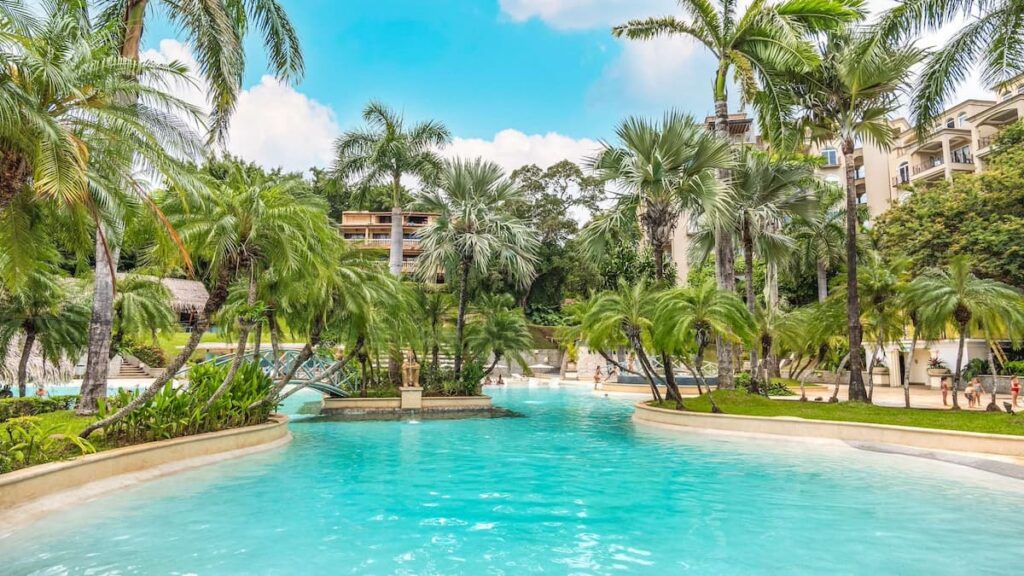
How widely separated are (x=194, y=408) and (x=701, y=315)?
12071 mm

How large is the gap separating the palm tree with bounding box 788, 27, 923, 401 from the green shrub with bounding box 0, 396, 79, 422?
2046 centimetres

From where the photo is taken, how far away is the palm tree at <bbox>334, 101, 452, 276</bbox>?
2288 centimetres

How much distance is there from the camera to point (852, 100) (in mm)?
16234

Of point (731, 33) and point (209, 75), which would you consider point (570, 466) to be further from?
point (731, 33)

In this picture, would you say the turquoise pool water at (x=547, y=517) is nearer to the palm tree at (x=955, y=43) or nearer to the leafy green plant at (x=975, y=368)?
the palm tree at (x=955, y=43)

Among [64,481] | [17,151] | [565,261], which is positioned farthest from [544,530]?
[565,261]

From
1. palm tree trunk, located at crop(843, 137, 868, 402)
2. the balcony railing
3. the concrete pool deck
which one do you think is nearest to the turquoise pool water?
the concrete pool deck

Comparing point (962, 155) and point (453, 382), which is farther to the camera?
point (962, 155)

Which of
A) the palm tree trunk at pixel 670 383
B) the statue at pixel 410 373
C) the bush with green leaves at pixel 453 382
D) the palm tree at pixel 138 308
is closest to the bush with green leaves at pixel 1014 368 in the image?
the palm tree trunk at pixel 670 383

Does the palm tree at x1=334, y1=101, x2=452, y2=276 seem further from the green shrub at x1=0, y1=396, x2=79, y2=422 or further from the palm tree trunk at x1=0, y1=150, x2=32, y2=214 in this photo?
the palm tree trunk at x1=0, y1=150, x2=32, y2=214

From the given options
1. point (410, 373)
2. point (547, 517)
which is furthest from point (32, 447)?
point (410, 373)

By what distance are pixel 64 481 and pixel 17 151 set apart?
4.65 meters

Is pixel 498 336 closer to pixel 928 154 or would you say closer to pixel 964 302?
pixel 964 302

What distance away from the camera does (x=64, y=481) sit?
8242 millimetres
